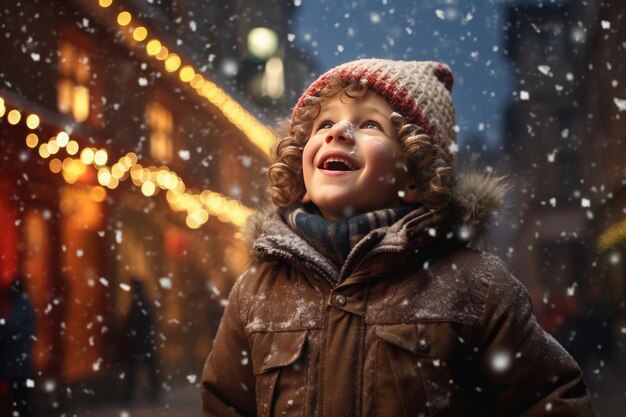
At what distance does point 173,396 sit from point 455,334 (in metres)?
7.56

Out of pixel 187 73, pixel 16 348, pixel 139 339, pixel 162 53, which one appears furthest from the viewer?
pixel 187 73

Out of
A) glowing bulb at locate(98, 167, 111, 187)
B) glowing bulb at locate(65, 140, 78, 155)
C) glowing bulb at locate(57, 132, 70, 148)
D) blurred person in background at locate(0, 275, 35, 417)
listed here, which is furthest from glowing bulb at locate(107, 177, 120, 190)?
blurred person in background at locate(0, 275, 35, 417)

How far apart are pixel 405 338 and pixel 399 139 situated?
689 mm

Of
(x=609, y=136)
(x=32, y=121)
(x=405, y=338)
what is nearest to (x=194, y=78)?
(x=32, y=121)

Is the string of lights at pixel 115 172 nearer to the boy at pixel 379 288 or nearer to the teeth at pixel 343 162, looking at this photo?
the boy at pixel 379 288

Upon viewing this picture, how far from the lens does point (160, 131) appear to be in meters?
15.3

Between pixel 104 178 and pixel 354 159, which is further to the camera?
pixel 104 178

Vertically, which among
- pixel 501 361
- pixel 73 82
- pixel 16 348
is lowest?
pixel 16 348

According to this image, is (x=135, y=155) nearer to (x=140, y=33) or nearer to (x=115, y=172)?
(x=115, y=172)

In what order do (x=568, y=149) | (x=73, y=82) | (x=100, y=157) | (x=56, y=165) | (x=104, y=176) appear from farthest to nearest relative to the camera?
(x=568, y=149) < (x=104, y=176) < (x=100, y=157) < (x=73, y=82) < (x=56, y=165)

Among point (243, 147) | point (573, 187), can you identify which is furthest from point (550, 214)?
point (243, 147)

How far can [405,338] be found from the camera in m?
2.17

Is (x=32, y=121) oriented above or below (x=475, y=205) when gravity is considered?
below

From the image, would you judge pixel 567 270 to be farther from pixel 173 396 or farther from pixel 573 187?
→ pixel 173 396
